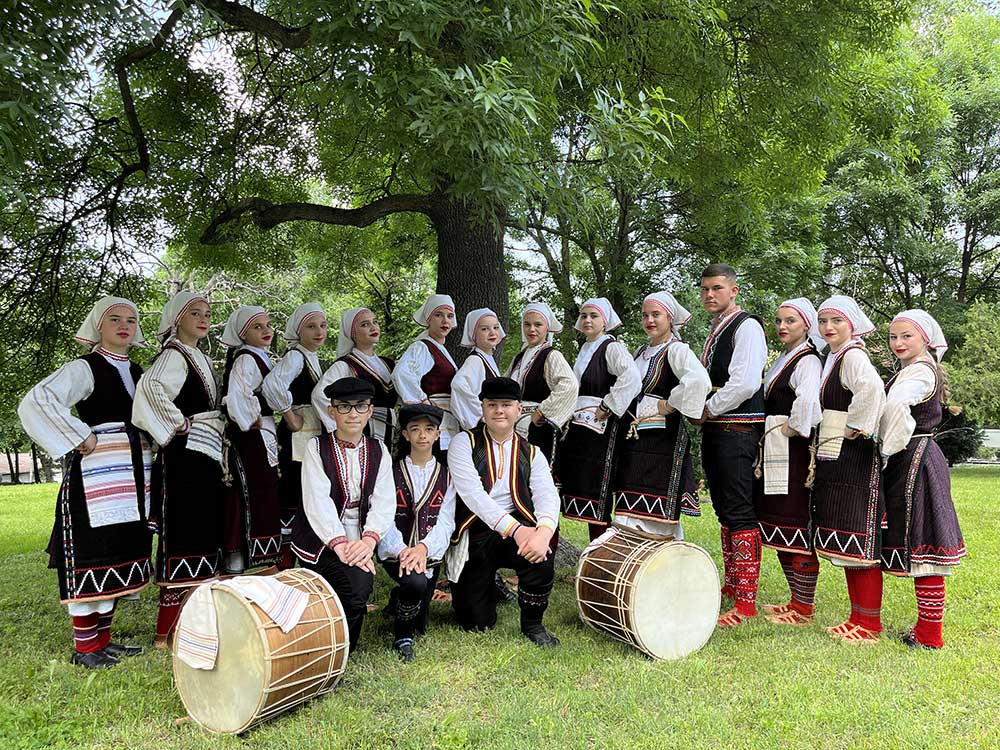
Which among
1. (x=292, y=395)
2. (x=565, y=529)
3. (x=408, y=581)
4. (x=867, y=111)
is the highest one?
(x=867, y=111)

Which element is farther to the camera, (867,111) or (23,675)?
(867,111)

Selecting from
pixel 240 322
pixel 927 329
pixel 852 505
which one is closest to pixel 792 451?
pixel 852 505

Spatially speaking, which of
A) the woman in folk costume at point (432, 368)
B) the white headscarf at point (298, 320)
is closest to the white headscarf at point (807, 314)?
the woman in folk costume at point (432, 368)

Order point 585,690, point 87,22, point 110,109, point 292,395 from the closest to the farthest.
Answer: point 87,22
point 585,690
point 292,395
point 110,109

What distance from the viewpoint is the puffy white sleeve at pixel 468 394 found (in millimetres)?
4895

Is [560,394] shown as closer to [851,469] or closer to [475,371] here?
[475,371]

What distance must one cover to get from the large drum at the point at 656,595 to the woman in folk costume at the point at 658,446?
562 mm

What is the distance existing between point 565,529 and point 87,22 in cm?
730

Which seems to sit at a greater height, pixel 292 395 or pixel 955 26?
pixel 955 26

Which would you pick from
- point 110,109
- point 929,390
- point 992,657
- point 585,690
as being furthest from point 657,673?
point 110,109

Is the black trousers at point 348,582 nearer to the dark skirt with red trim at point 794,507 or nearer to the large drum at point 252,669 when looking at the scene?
the large drum at point 252,669

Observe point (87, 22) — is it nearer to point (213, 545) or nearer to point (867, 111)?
point (213, 545)

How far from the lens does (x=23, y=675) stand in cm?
384

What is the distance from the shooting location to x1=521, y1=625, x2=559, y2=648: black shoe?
13.6 feet
